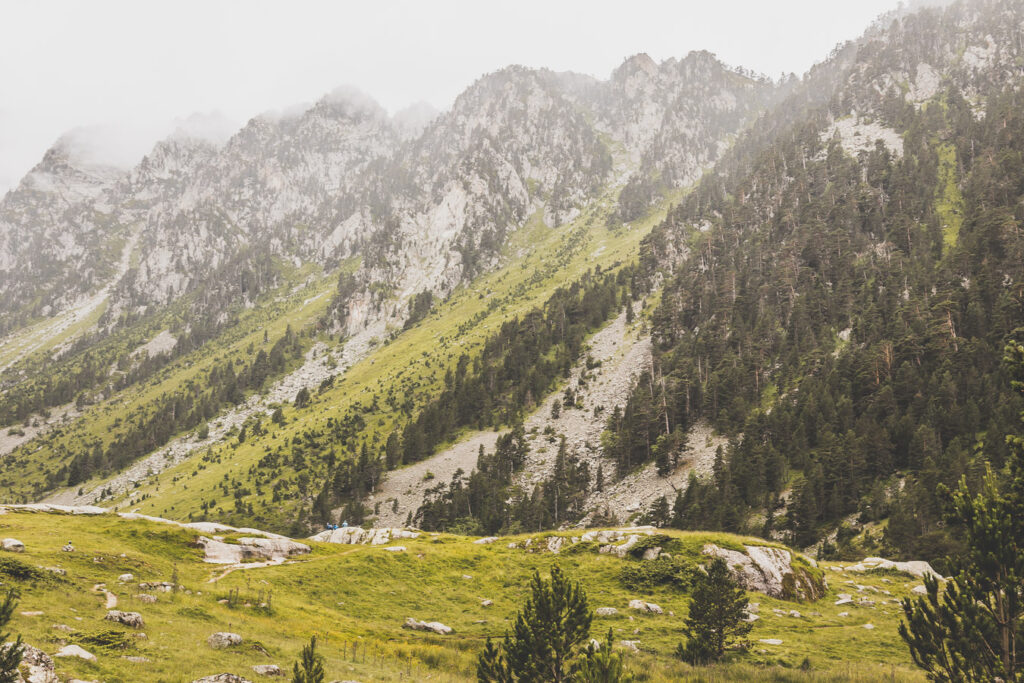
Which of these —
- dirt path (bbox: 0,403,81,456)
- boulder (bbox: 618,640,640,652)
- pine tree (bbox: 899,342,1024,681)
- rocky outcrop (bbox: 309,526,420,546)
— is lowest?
dirt path (bbox: 0,403,81,456)

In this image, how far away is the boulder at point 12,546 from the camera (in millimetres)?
25875

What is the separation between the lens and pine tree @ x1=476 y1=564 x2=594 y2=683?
619 inches

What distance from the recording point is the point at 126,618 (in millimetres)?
20203

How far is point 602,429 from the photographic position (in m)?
93.5

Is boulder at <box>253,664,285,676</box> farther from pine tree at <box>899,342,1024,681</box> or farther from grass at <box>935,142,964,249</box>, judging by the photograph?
grass at <box>935,142,964,249</box>

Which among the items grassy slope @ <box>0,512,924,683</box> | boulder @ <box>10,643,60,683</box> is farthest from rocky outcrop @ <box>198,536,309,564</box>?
boulder @ <box>10,643,60,683</box>

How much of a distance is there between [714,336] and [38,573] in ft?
Result: 334

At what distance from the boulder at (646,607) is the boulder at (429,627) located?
11472mm

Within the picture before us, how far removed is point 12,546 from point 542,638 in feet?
95.1

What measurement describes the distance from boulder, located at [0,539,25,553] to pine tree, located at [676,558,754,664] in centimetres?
3399

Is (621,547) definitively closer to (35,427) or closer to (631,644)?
(631,644)

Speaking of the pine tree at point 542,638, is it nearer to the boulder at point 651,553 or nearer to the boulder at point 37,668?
→ the boulder at point 37,668

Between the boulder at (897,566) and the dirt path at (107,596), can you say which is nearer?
the dirt path at (107,596)

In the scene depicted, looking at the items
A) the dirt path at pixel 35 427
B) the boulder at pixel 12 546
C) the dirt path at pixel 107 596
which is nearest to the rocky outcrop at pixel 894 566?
the dirt path at pixel 107 596
